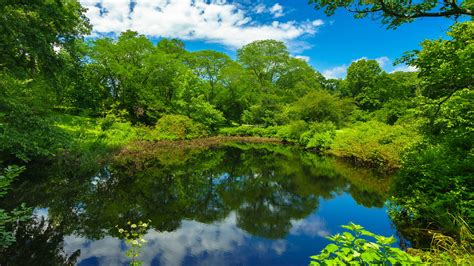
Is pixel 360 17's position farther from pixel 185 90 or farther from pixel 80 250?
pixel 185 90

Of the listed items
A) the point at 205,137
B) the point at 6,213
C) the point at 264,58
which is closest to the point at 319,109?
the point at 205,137

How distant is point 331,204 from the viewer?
9.59 metres

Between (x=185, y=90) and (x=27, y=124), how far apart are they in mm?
23004

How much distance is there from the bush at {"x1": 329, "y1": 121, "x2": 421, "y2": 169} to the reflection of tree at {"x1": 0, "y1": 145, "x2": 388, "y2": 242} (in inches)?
109

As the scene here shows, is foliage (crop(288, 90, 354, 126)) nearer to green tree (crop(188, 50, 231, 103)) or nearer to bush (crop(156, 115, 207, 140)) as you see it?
bush (crop(156, 115, 207, 140))

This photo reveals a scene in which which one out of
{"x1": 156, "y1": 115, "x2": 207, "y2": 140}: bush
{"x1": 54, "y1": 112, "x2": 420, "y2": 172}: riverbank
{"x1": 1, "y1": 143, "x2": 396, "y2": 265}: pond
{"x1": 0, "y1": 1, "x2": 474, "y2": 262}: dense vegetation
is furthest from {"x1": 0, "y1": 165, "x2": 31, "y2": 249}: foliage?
{"x1": 156, "y1": 115, "x2": 207, "y2": 140}: bush

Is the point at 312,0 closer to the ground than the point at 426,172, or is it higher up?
higher up

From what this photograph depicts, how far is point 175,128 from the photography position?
25.6m

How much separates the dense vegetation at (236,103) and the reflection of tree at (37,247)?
1.66 metres

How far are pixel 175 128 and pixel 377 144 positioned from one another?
17.8 meters

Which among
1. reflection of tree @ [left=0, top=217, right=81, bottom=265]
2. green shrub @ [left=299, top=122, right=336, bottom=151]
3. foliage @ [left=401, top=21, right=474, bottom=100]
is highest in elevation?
green shrub @ [left=299, top=122, right=336, bottom=151]

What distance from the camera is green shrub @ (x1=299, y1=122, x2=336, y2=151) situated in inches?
917

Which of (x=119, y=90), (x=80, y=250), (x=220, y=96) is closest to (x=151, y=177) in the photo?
(x=80, y=250)

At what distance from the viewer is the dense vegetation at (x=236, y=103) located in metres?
6.25
